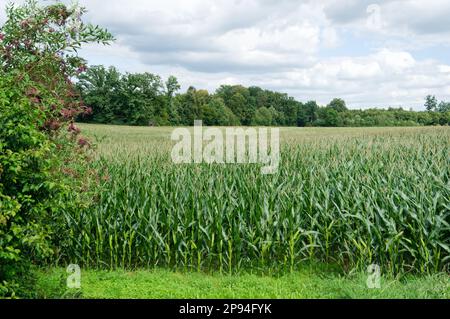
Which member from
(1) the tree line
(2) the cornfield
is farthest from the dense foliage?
(1) the tree line

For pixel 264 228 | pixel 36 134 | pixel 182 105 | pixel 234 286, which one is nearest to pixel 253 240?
pixel 264 228

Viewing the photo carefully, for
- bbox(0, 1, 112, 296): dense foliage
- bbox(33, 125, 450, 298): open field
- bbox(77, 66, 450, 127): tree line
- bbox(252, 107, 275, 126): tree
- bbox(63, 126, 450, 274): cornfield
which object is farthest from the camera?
bbox(252, 107, 275, 126): tree

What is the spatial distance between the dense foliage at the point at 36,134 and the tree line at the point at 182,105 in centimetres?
2677

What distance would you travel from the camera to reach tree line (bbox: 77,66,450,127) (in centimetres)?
3691

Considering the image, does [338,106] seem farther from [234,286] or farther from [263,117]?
[234,286]

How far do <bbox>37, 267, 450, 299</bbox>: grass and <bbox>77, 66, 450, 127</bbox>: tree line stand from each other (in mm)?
27090

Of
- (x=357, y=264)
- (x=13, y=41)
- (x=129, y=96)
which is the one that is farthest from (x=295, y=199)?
(x=129, y=96)

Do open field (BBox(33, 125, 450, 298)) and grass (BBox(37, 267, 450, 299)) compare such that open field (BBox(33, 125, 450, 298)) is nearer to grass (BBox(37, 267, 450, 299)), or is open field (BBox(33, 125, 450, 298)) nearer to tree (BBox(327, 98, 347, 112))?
grass (BBox(37, 267, 450, 299))

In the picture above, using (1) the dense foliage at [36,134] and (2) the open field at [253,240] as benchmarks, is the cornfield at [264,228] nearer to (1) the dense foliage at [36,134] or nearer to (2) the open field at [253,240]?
(2) the open field at [253,240]

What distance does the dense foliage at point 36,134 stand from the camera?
464 centimetres

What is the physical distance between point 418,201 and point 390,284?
1.70 m

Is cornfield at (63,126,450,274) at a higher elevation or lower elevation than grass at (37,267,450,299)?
higher

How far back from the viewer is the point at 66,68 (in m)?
6.06

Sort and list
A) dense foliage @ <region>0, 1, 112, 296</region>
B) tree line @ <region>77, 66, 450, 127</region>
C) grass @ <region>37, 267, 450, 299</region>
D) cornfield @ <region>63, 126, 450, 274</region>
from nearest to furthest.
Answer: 1. dense foliage @ <region>0, 1, 112, 296</region>
2. grass @ <region>37, 267, 450, 299</region>
3. cornfield @ <region>63, 126, 450, 274</region>
4. tree line @ <region>77, 66, 450, 127</region>
